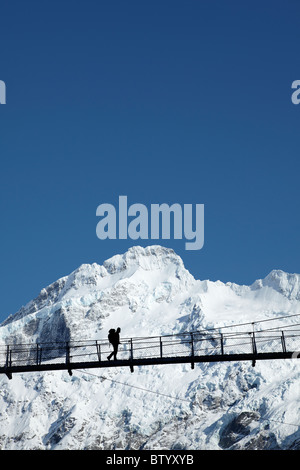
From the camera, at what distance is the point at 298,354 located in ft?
111
